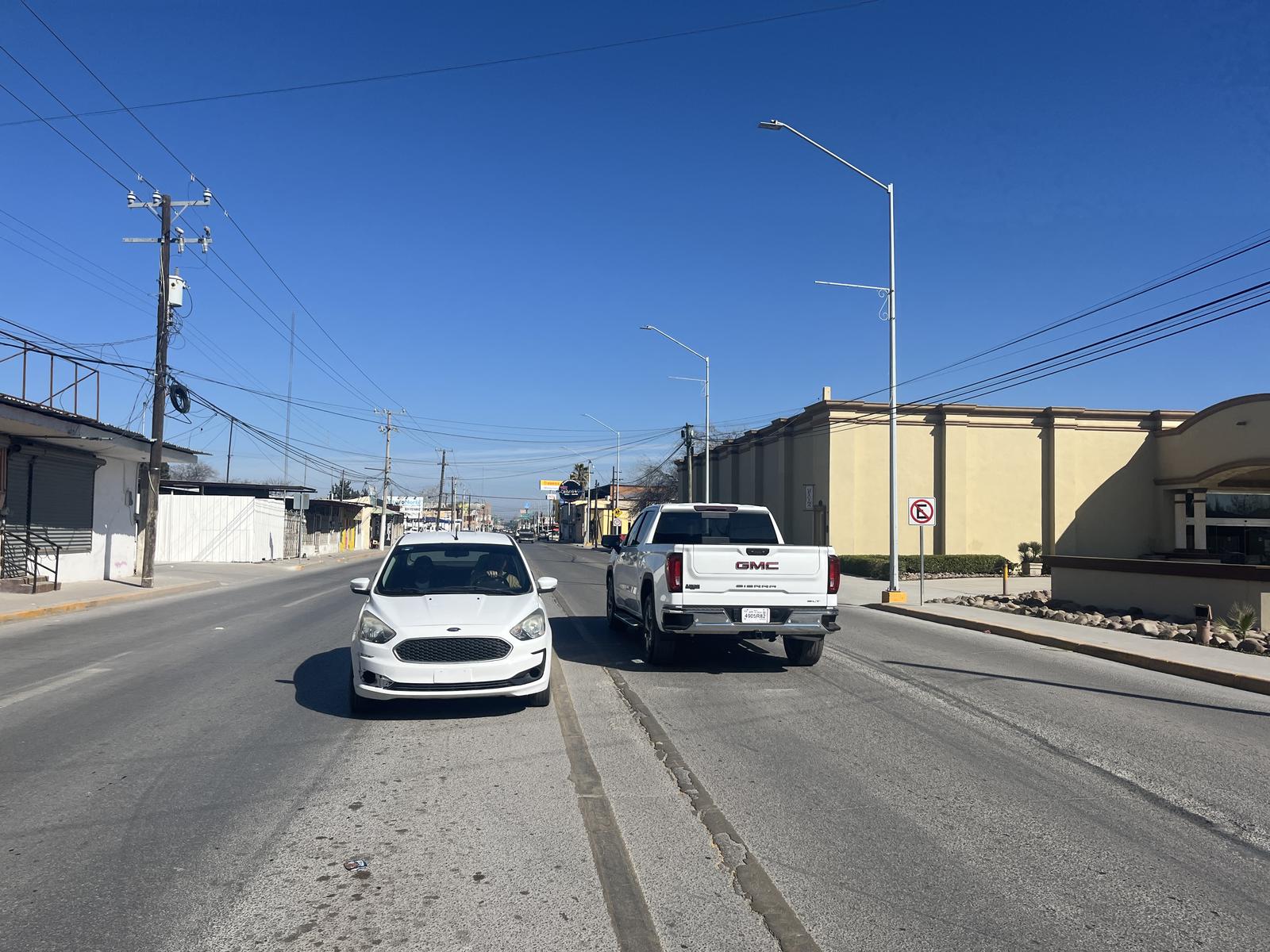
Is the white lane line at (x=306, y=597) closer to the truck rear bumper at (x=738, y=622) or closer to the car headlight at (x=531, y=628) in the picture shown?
the truck rear bumper at (x=738, y=622)

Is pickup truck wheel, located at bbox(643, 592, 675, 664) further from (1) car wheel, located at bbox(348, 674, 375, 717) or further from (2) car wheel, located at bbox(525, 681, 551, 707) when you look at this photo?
(1) car wheel, located at bbox(348, 674, 375, 717)

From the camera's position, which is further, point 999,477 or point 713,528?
point 999,477

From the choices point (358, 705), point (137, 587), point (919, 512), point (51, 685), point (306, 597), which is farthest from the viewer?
point (137, 587)

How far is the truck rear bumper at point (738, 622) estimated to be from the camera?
35.7ft

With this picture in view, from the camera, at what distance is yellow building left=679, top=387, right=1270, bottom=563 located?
126ft

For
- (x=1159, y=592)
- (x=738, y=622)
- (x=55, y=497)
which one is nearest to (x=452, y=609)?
(x=738, y=622)

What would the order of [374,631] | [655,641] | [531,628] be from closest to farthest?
[374,631], [531,628], [655,641]

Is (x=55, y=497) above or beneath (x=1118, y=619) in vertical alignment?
above

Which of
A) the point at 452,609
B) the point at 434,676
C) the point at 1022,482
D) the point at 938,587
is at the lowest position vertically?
the point at 938,587

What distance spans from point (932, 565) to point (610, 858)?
102ft

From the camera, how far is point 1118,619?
59.3 ft

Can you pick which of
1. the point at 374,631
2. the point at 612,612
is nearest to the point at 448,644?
the point at 374,631

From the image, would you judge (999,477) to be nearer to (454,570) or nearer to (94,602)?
(94,602)

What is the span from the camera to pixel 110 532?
2870cm
